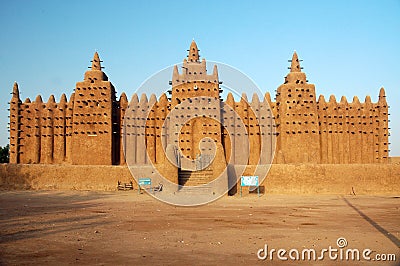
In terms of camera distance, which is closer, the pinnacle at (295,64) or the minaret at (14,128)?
the minaret at (14,128)

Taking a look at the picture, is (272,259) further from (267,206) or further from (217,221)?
(267,206)

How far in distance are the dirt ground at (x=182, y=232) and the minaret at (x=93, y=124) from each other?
16.4 m

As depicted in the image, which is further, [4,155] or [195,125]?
[4,155]

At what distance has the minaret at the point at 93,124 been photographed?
36.9m

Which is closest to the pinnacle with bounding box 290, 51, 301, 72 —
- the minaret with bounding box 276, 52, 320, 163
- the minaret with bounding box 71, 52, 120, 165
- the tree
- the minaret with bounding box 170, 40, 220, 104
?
the minaret with bounding box 276, 52, 320, 163

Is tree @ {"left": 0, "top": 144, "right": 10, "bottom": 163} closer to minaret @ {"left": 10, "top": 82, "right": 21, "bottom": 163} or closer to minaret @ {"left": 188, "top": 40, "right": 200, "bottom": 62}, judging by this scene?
minaret @ {"left": 10, "top": 82, "right": 21, "bottom": 163}

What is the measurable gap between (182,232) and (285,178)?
16213mm

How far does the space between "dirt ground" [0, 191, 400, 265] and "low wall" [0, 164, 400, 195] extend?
256 inches

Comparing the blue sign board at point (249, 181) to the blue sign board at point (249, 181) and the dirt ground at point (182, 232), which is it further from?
the dirt ground at point (182, 232)

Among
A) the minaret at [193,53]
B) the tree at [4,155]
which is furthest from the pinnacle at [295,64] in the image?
the tree at [4,155]

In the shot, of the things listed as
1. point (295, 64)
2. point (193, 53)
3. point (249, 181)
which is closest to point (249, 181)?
point (249, 181)

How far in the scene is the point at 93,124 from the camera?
37344mm

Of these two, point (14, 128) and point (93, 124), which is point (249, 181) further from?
point (14, 128)

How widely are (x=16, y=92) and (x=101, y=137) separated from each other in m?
9.62
